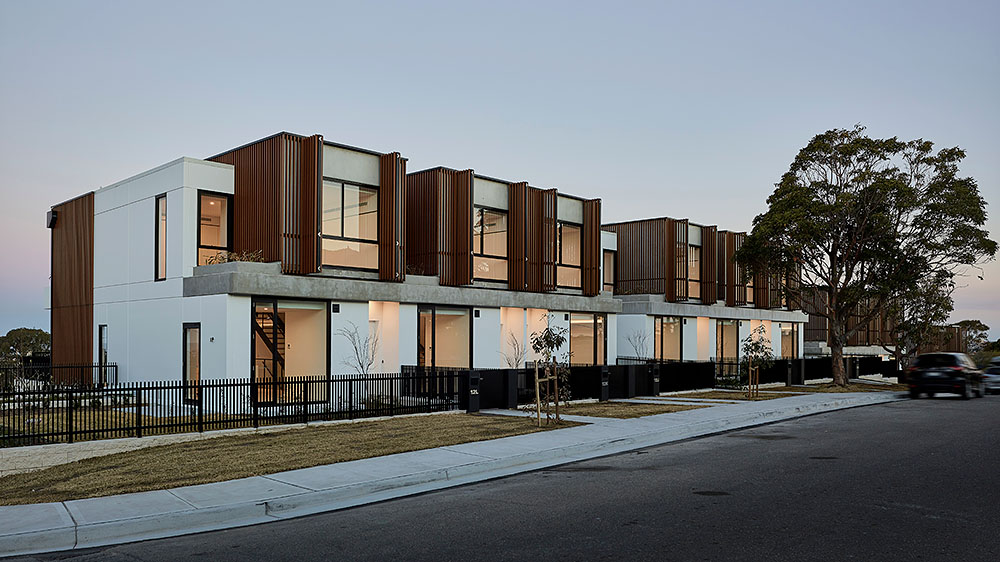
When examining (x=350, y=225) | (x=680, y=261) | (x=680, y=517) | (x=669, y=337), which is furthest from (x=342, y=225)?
(x=680, y=261)

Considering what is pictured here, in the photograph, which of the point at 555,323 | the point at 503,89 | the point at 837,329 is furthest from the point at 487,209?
the point at 837,329

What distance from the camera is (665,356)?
42.4 m

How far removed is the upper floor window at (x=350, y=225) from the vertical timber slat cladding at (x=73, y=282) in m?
11.2

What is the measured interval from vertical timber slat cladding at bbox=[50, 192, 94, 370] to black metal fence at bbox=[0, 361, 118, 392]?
25.7 inches

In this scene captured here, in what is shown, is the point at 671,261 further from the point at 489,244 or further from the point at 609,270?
the point at 489,244

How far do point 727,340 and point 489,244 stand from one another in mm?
22064

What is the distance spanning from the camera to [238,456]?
13.8 m

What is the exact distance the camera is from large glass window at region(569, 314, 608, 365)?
34.9 meters

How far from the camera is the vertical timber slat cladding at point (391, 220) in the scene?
26125mm

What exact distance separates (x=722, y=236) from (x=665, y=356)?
925 centimetres

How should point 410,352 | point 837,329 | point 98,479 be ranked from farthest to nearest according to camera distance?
point 837,329 → point 410,352 → point 98,479

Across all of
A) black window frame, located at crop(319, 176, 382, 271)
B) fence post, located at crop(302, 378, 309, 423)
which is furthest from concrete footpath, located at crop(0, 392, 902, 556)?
black window frame, located at crop(319, 176, 382, 271)

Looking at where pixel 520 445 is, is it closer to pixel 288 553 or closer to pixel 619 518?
pixel 619 518

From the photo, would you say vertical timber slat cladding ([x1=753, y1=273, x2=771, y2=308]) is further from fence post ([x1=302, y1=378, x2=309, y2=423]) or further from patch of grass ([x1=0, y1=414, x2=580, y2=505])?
fence post ([x1=302, y1=378, x2=309, y2=423])
